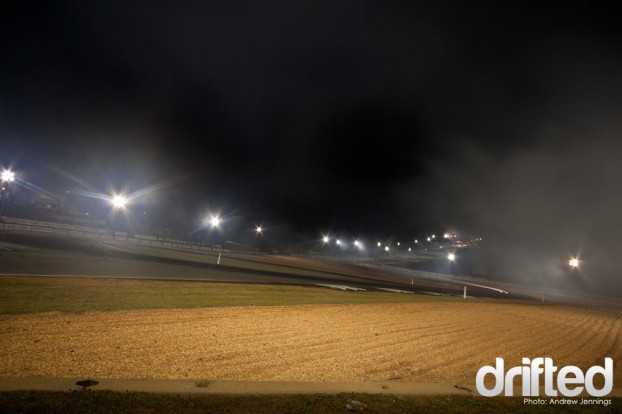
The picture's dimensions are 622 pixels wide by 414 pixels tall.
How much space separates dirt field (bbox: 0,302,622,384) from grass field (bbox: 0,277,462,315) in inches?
51.1

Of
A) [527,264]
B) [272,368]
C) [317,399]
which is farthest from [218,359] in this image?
[527,264]

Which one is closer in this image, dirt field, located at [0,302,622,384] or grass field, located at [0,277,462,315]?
dirt field, located at [0,302,622,384]

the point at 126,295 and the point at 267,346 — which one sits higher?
the point at 267,346

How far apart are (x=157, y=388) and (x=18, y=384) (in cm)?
254

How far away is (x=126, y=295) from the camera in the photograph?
52.3ft

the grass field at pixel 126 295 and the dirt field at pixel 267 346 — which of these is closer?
the dirt field at pixel 267 346

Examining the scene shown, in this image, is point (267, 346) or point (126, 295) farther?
point (126, 295)

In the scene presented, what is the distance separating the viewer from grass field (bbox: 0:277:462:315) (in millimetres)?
13102

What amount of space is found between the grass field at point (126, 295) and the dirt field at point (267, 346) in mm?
1297

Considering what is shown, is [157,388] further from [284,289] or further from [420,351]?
[284,289]

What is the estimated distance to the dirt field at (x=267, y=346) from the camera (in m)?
8.08

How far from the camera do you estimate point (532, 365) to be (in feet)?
39.2

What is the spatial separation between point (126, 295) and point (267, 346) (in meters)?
9.36

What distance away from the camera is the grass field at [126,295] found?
516 inches
